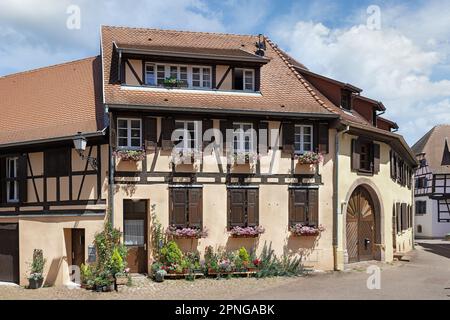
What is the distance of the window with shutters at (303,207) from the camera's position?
59.4 ft

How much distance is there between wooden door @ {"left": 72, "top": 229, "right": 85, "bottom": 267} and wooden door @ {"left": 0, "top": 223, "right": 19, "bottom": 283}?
2.08m

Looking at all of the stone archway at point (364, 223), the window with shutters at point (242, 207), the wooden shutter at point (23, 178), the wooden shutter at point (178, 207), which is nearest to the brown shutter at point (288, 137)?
the window with shutters at point (242, 207)

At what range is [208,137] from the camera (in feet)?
57.4

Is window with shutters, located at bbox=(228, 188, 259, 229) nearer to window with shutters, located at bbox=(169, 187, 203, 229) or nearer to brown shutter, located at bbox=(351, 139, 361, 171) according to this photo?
window with shutters, located at bbox=(169, 187, 203, 229)

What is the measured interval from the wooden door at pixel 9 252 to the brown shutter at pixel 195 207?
6.07 metres

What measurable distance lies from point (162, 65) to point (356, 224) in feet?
29.3

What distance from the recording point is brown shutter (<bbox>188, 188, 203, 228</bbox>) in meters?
17.2

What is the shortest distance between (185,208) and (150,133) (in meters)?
2.55

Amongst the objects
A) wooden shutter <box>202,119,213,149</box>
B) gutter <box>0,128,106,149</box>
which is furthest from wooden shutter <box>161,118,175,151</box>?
gutter <box>0,128,106,149</box>

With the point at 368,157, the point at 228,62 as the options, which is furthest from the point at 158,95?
the point at 368,157

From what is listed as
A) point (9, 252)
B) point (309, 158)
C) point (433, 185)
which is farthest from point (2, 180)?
point (433, 185)

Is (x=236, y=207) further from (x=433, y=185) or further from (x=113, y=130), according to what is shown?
(x=433, y=185)

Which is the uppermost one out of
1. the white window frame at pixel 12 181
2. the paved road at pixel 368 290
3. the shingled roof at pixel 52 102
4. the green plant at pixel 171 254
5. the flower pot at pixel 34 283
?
the shingled roof at pixel 52 102

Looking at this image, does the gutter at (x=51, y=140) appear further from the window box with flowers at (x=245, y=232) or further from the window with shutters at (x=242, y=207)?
the window box with flowers at (x=245, y=232)
